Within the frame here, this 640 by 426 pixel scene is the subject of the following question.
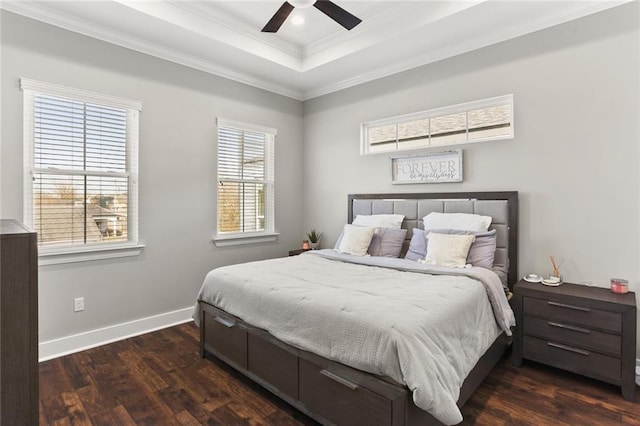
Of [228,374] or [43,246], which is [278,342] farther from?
[43,246]

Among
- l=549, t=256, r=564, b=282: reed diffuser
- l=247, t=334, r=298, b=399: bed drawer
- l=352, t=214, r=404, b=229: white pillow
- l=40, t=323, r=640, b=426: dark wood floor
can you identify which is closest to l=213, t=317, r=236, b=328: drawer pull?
l=247, t=334, r=298, b=399: bed drawer

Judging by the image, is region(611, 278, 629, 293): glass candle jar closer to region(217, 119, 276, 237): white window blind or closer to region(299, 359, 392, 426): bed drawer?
region(299, 359, 392, 426): bed drawer

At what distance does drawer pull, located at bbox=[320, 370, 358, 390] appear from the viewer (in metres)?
1.72

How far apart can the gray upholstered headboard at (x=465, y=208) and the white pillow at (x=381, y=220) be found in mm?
94

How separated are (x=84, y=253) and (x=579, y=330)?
13.5ft

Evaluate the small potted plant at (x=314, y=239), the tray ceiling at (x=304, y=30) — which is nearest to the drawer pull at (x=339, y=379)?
the small potted plant at (x=314, y=239)

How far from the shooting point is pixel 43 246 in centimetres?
289

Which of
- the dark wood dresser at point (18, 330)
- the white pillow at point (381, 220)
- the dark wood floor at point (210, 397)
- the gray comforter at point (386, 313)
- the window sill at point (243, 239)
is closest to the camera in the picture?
the dark wood dresser at point (18, 330)

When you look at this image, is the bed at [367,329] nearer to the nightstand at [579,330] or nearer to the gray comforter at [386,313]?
the gray comforter at [386,313]

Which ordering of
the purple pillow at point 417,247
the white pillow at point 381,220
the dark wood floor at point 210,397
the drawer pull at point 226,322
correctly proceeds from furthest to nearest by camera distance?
the white pillow at point 381,220 < the purple pillow at point 417,247 < the drawer pull at point 226,322 < the dark wood floor at point 210,397

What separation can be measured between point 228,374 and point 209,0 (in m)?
3.23

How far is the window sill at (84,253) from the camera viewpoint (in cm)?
288

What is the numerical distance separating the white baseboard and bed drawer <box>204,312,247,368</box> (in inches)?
42.0

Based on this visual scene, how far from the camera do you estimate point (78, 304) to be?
3064 mm
